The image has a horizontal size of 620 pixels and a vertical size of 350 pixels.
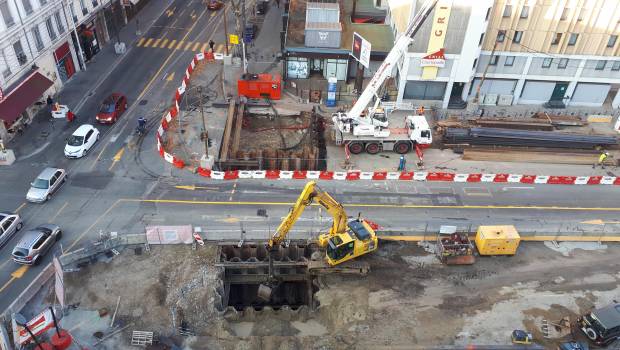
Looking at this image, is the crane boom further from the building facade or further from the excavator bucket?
the excavator bucket

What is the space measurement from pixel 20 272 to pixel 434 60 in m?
41.6

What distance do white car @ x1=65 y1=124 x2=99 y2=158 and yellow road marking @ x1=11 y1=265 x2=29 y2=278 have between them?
1324 cm

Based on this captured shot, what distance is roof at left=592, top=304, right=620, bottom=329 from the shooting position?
31297 millimetres

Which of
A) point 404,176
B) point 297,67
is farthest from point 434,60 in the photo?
point 297,67

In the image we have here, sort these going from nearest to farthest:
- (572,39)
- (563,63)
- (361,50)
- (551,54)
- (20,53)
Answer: (20,53), (572,39), (361,50), (551,54), (563,63)

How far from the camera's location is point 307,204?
35.1 metres

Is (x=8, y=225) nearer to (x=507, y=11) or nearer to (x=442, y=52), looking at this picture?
(x=442, y=52)

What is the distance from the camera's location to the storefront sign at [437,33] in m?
48.5

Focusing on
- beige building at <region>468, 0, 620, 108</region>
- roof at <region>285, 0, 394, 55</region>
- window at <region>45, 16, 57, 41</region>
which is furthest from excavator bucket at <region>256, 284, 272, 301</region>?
→ window at <region>45, 16, 57, 41</region>

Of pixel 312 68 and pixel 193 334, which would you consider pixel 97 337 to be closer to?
pixel 193 334

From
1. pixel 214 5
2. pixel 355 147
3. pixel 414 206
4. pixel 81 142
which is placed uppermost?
pixel 214 5

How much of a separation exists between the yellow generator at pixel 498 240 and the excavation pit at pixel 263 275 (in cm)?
1249

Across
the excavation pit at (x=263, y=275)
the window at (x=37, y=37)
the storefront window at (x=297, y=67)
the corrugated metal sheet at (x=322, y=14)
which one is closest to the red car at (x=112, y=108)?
the window at (x=37, y=37)

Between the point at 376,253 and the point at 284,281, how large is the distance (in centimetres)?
742
